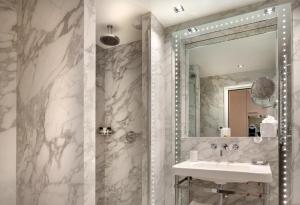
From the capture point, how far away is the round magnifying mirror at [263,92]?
2.32m

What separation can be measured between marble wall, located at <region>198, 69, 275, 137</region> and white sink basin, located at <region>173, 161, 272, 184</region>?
1.39ft

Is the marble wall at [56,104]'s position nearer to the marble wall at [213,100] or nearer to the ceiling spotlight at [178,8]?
the ceiling spotlight at [178,8]

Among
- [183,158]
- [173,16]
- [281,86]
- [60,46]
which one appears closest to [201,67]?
[173,16]

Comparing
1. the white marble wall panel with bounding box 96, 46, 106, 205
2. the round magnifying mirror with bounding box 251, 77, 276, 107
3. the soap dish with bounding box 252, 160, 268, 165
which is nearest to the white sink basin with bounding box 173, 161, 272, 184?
the soap dish with bounding box 252, 160, 268, 165

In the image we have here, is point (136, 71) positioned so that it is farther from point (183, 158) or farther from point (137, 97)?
point (183, 158)

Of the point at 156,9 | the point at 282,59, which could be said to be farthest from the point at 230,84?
the point at 156,9

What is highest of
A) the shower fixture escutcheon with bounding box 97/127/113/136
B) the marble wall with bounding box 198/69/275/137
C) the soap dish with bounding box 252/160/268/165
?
the marble wall with bounding box 198/69/275/137

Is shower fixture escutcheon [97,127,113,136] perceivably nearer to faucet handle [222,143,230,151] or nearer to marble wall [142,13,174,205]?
marble wall [142,13,174,205]

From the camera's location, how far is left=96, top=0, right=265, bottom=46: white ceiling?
7.80ft

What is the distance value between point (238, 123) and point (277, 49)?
0.80 m

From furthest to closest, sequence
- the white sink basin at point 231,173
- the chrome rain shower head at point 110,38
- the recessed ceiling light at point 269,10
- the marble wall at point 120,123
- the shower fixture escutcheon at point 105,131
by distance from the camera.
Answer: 1. the shower fixture escutcheon at point 105,131
2. the marble wall at point 120,123
3. the chrome rain shower head at point 110,38
4. the recessed ceiling light at point 269,10
5. the white sink basin at point 231,173

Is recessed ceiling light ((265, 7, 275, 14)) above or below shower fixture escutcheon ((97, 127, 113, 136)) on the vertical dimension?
above

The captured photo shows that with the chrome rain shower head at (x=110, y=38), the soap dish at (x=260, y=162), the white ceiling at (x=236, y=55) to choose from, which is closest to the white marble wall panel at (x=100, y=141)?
the chrome rain shower head at (x=110, y=38)

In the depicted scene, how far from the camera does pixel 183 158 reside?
2.71m
